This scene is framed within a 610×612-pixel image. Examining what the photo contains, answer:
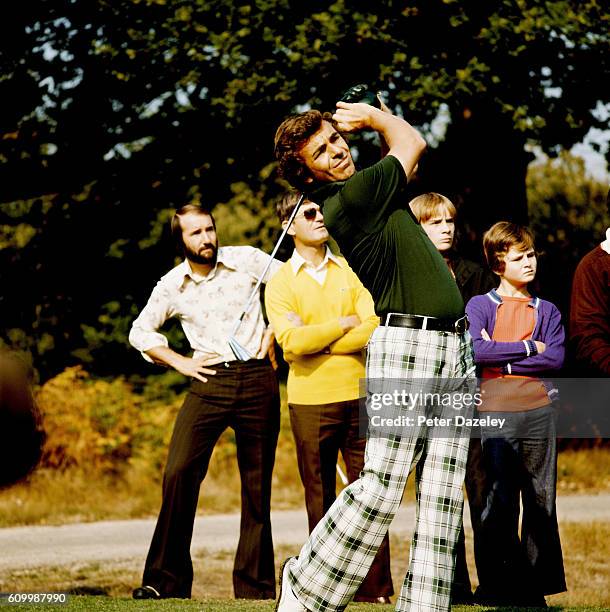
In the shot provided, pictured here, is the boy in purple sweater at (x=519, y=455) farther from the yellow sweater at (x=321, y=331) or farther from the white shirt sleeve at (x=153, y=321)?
the white shirt sleeve at (x=153, y=321)

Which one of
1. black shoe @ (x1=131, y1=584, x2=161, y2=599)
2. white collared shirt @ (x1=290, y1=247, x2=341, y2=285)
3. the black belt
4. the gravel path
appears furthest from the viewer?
the gravel path

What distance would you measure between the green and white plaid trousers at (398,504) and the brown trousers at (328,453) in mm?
1462

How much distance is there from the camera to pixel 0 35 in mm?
11180

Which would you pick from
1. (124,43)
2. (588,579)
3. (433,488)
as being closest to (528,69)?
(124,43)

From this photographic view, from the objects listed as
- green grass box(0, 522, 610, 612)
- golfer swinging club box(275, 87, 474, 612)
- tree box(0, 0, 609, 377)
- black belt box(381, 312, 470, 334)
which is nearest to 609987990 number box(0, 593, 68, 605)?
green grass box(0, 522, 610, 612)

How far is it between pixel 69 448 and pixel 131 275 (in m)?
2.19

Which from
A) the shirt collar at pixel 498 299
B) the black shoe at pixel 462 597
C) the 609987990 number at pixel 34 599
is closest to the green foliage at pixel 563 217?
the shirt collar at pixel 498 299

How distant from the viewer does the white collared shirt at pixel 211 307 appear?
217 inches

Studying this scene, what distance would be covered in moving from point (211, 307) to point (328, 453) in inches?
40.9

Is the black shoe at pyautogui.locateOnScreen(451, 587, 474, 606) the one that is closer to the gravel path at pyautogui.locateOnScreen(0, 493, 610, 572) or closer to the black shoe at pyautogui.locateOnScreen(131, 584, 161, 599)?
the black shoe at pyautogui.locateOnScreen(131, 584, 161, 599)

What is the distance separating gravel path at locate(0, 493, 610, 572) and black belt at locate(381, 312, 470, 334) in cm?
475

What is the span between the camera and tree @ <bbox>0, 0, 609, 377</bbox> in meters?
10.1

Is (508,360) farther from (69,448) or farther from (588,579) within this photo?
(69,448)

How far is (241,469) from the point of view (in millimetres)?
5520
